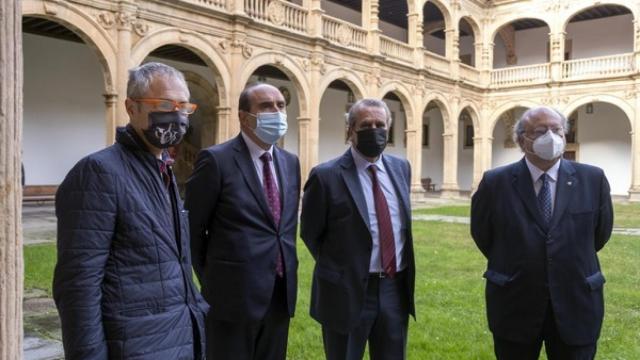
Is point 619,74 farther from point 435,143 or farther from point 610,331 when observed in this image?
point 610,331

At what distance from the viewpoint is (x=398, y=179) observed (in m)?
3.18

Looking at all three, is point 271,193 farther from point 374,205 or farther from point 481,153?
point 481,153

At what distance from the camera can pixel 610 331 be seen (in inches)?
190

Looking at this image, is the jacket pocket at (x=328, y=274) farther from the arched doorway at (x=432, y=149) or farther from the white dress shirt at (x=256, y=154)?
the arched doorway at (x=432, y=149)

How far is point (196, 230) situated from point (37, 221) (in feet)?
32.0

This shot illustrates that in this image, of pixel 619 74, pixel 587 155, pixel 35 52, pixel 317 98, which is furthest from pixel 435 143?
pixel 35 52

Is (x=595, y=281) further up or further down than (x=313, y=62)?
further down

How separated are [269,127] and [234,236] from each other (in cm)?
63

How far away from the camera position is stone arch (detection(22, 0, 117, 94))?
10.1 m

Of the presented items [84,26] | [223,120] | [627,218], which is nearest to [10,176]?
[84,26]

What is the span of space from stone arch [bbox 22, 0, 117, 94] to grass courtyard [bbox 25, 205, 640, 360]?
14.7ft

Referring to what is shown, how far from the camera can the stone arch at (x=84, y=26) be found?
1010cm

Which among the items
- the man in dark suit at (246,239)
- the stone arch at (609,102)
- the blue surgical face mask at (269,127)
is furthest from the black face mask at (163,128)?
the stone arch at (609,102)

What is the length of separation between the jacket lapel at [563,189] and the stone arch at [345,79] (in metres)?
14.1
